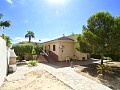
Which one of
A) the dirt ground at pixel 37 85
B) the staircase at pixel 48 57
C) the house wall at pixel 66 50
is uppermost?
the house wall at pixel 66 50

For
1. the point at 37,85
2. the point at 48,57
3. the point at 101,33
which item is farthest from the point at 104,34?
the point at 48,57

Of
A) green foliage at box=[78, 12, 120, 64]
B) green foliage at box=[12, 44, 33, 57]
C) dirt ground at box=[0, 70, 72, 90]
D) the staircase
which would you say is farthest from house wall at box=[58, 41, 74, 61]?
dirt ground at box=[0, 70, 72, 90]

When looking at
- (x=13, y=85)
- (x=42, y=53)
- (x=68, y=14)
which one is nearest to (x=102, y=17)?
(x=68, y=14)

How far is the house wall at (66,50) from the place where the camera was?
1081 inches

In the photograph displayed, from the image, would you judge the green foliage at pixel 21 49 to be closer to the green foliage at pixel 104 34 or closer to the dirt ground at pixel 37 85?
the green foliage at pixel 104 34

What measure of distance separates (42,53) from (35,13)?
1404 cm

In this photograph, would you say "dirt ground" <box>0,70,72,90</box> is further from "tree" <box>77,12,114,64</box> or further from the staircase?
the staircase

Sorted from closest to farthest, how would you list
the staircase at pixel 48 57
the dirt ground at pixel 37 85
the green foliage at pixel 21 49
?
1. the dirt ground at pixel 37 85
2. the staircase at pixel 48 57
3. the green foliage at pixel 21 49

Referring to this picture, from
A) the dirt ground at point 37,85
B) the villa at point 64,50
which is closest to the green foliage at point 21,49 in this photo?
the villa at point 64,50

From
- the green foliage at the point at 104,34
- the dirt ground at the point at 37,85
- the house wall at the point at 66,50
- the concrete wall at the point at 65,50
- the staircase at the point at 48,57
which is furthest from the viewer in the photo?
the staircase at the point at 48,57

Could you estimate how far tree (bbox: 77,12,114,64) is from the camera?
1662cm

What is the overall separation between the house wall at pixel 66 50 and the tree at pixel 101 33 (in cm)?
1030

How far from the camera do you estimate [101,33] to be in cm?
1664

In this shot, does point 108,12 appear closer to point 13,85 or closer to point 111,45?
point 111,45
